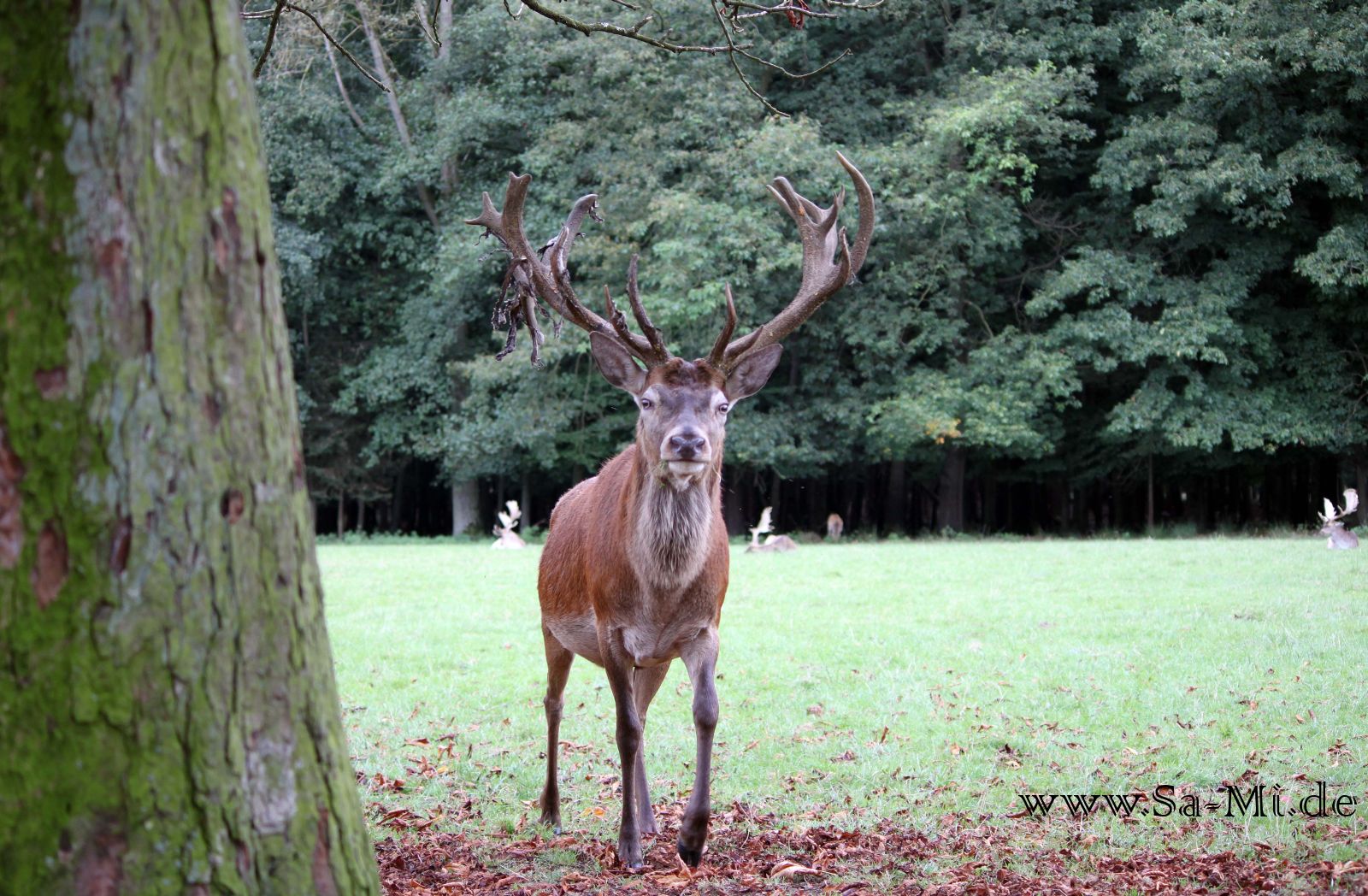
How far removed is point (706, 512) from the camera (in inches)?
208

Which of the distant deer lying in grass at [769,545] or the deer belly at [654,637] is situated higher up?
the deer belly at [654,637]

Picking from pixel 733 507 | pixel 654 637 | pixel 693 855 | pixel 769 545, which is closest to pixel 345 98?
pixel 733 507

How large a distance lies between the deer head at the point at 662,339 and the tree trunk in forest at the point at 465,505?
22.7 m

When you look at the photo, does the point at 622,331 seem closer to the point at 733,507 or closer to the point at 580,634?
the point at 580,634

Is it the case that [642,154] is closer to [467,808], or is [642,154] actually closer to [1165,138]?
[1165,138]

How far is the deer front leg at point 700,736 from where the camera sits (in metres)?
4.76

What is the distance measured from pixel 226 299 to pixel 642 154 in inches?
873

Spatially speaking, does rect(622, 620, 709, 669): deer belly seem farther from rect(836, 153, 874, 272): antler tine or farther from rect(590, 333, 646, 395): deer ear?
rect(836, 153, 874, 272): antler tine

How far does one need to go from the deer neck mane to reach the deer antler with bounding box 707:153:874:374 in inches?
23.3

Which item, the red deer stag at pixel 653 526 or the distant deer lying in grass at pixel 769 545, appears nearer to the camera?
the red deer stag at pixel 653 526

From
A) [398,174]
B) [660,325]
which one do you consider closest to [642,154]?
[660,325]

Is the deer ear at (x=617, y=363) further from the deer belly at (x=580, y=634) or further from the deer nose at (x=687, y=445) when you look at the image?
the deer belly at (x=580, y=634)

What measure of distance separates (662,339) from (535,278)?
0.74 meters

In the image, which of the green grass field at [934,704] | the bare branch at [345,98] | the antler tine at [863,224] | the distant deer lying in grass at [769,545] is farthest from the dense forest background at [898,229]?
the antler tine at [863,224]
